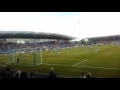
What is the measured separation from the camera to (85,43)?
213 feet

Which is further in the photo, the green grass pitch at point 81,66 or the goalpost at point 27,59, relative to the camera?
the goalpost at point 27,59

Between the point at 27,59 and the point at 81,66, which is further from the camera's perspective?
the point at 27,59

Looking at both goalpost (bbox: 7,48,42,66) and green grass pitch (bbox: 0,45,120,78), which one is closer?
green grass pitch (bbox: 0,45,120,78)

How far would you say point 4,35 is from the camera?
44.7m
